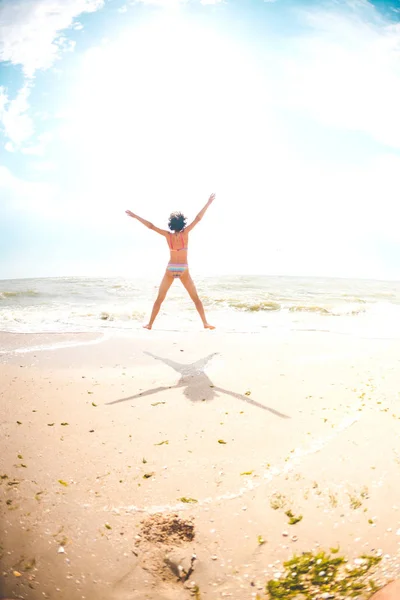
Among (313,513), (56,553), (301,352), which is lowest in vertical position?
(56,553)

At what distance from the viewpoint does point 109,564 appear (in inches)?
76.2

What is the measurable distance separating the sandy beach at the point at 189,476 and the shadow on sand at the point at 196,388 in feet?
0.09

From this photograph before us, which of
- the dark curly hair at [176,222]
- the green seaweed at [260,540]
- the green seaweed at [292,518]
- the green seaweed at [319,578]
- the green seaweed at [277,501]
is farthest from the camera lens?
the dark curly hair at [176,222]

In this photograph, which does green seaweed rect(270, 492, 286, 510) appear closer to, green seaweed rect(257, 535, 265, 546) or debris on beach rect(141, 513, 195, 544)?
green seaweed rect(257, 535, 265, 546)

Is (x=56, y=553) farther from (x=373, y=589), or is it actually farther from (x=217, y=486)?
(x=373, y=589)

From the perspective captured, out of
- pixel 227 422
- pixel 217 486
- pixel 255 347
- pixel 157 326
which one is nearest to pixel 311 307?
pixel 157 326

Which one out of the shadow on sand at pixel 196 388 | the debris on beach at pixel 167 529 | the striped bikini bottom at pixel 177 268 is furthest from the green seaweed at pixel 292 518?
the striped bikini bottom at pixel 177 268

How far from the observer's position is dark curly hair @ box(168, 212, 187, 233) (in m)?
7.45

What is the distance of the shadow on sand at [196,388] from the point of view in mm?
4043

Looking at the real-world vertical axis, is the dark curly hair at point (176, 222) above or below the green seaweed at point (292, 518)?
above

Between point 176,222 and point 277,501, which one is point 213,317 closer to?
point 176,222

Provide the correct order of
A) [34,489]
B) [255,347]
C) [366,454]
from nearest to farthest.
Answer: [34,489]
[366,454]
[255,347]

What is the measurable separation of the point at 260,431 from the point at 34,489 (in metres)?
1.99

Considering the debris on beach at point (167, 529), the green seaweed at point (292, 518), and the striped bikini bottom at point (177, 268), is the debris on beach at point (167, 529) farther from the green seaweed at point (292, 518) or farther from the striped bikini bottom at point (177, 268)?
the striped bikini bottom at point (177, 268)
